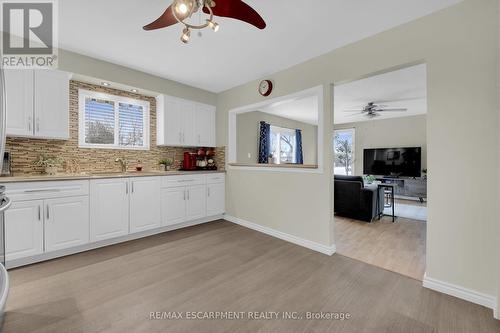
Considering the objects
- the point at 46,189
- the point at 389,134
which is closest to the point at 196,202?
the point at 46,189

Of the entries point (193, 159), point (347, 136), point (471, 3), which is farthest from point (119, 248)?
point (347, 136)

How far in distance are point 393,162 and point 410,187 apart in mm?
843

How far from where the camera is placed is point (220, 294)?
1.98 metres

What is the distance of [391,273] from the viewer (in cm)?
235

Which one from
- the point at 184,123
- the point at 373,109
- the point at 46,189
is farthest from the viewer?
the point at 373,109

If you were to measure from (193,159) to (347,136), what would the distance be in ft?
19.8

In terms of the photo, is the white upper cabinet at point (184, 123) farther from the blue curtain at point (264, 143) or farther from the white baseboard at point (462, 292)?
the white baseboard at point (462, 292)

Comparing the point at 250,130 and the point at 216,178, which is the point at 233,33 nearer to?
the point at 216,178

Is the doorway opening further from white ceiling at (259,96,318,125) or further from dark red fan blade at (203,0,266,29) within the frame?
dark red fan blade at (203,0,266,29)

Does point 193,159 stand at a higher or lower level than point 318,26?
lower

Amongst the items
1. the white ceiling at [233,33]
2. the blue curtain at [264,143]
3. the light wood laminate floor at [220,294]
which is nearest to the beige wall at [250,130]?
the blue curtain at [264,143]

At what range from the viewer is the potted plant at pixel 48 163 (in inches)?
114

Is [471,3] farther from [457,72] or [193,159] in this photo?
[193,159]

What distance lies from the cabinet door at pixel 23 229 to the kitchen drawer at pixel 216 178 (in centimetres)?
228
